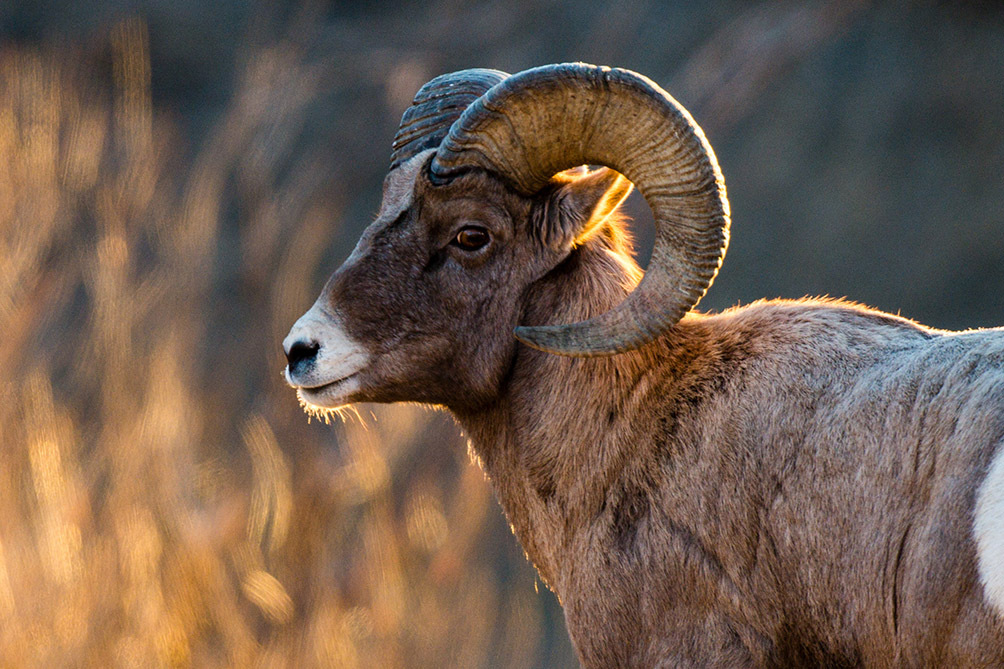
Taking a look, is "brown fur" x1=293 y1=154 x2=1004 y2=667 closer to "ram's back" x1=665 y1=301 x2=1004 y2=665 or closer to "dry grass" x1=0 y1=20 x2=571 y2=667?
"ram's back" x1=665 y1=301 x2=1004 y2=665

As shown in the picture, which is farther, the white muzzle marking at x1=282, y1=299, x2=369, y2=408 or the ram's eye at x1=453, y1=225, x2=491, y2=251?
the ram's eye at x1=453, y1=225, x2=491, y2=251

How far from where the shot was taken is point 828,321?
3146mm

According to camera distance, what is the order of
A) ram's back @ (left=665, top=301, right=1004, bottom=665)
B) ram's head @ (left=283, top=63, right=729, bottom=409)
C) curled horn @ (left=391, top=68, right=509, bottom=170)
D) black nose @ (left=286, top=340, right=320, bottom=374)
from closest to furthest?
ram's back @ (left=665, top=301, right=1004, bottom=665) < ram's head @ (left=283, top=63, right=729, bottom=409) < black nose @ (left=286, top=340, right=320, bottom=374) < curled horn @ (left=391, top=68, right=509, bottom=170)

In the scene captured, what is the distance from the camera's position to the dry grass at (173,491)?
4605mm

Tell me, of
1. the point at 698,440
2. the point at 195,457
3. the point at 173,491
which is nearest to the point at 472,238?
the point at 698,440

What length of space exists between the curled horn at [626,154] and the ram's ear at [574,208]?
0.36 feet

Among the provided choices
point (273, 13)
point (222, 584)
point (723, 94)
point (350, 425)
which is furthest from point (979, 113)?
point (222, 584)

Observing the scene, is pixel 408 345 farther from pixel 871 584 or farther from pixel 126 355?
pixel 126 355

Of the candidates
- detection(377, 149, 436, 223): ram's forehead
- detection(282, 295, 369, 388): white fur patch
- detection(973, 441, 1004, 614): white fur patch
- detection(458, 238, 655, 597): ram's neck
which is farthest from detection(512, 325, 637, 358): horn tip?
detection(973, 441, 1004, 614): white fur patch

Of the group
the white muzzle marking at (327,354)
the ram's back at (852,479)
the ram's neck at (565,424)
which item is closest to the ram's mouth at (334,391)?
the white muzzle marking at (327,354)

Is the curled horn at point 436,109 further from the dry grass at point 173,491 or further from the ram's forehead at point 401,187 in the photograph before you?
the dry grass at point 173,491

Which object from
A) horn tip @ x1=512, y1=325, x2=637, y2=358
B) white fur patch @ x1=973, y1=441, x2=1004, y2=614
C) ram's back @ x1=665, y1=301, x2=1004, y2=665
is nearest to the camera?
white fur patch @ x1=973, y1=441, x2=1004, y2=614

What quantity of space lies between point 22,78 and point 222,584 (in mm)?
2643

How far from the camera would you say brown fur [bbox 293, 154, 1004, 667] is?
2627mm
